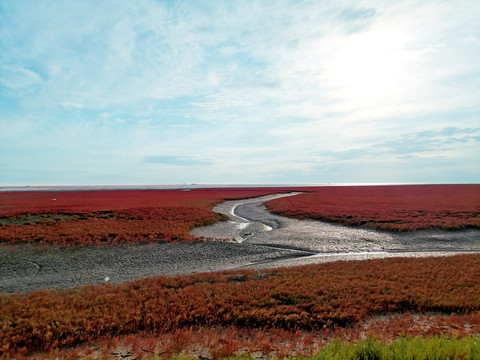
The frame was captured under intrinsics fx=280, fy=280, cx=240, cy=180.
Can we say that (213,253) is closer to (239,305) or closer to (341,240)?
(239,305)

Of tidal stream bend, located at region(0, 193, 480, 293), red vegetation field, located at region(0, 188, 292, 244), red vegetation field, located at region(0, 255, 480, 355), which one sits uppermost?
red vegetation field, located at region(0, 188, 292, 244)

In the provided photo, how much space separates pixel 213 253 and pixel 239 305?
11.5 meters

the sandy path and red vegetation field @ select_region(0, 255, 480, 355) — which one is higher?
red vegetation field @ select_region(0, 255, 480, 355)

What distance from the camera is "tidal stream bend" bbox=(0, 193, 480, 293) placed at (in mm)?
17031

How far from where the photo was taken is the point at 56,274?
672 inches

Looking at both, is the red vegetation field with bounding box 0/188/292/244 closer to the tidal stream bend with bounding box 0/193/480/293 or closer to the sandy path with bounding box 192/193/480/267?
the tidal stream bend with bounding box 0/193/480/293

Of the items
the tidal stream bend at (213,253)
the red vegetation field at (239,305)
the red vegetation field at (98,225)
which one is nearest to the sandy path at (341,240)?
the tidal stream bend at (213,253)

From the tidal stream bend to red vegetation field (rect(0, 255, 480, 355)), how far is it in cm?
376

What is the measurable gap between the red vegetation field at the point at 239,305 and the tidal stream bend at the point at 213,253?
3760 millimetres

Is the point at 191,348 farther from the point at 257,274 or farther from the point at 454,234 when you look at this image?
the point at 454,234

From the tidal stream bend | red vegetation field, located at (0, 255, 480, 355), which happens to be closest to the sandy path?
the tidal stream bend

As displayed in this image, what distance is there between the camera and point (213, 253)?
22.6 m

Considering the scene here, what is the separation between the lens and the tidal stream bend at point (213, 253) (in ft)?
55.9

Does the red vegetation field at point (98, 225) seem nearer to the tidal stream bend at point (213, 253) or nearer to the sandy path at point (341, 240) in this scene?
the tidal stream bend at point (213, 253)
